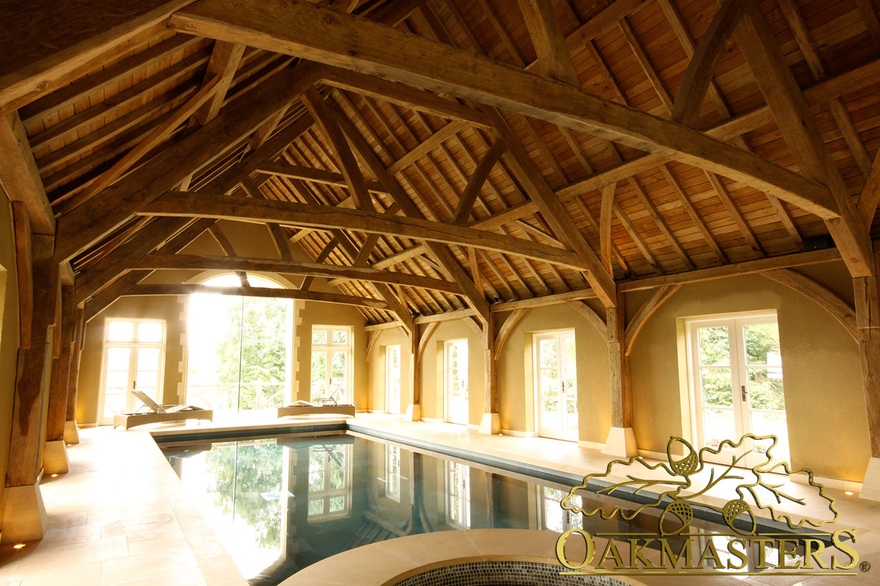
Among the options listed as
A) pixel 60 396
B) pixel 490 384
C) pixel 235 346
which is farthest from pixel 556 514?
pixel 235 346

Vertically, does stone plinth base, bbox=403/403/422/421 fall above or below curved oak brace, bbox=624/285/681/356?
below

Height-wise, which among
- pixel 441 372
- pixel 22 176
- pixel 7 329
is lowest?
pixel 441 372

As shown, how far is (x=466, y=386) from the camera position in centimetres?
1091

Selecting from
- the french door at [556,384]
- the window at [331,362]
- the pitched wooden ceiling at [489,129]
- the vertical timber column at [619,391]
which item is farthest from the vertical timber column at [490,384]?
the window at [331,362]

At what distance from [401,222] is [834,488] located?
519 centimetres

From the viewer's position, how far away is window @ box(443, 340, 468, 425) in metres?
10.9

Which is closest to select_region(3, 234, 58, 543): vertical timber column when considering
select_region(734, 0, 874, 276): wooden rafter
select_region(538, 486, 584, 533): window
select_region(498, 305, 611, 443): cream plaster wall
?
select_region(538, 486, 584, 533): window

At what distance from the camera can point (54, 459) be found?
589cm

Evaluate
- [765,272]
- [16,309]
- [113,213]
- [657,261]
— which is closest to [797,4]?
[765,272]

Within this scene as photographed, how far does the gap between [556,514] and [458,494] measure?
47.2 inches

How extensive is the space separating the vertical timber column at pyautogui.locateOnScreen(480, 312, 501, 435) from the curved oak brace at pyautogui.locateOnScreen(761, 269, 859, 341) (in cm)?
473

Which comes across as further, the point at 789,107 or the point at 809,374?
the point at 809,374

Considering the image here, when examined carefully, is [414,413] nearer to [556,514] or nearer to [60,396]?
[60,396]

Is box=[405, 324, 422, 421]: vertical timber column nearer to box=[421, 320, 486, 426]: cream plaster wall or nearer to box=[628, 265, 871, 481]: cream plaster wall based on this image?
box=[421, 320, 486, 426]: cream plaster wall
